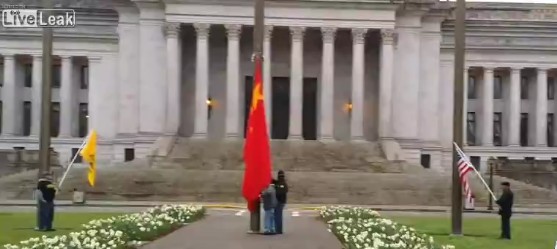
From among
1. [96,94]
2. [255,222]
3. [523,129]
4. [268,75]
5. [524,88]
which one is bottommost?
[255,222]

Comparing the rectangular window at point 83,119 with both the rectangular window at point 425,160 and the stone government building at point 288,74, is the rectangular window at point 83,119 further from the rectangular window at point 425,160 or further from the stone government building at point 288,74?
the rectangular window at point 425,160

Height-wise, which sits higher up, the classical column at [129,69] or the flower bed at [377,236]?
the classical column at [129,69]

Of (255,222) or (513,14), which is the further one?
(513,14)

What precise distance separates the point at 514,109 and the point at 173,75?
3229 centimetres

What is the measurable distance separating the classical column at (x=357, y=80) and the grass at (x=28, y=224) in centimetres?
3575

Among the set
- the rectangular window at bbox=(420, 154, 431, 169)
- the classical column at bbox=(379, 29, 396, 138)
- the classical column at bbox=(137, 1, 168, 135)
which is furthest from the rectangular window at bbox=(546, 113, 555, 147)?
the classical column at bbox=(137, 1, 168, 135)

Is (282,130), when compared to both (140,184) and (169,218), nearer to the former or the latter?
(140,184)

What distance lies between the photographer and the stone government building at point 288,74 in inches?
2798

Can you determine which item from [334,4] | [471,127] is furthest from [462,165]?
[471,127]

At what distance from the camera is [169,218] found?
2986 cm

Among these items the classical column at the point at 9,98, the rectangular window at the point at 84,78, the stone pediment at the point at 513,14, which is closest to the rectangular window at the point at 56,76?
the rectangular window at the point at 84,78

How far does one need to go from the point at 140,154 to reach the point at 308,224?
132 feet

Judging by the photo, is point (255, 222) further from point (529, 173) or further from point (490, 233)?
point (529, 173)

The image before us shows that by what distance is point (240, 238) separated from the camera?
26.2m
